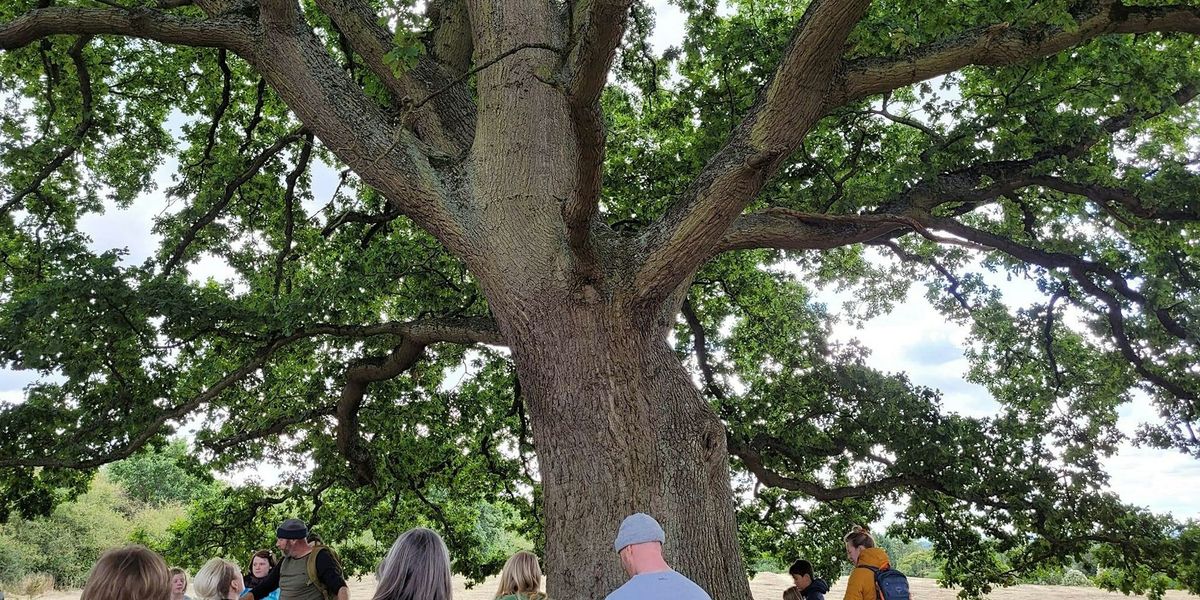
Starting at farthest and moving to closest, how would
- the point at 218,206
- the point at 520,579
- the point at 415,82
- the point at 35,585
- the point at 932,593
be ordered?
the point at 35,585
the point at 932,593
the point at 218,206
the point at 415,82
the point at 520,579

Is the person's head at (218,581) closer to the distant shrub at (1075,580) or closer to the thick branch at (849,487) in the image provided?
the thick branch at (849,487)

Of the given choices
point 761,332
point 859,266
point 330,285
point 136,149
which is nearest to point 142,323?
point 330,285

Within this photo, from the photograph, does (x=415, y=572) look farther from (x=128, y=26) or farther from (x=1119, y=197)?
(x=1119, y=197)

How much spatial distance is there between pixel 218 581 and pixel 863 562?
171 inches

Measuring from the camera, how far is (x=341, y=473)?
31.8ft

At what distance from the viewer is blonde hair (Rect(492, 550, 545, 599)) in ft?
10.9

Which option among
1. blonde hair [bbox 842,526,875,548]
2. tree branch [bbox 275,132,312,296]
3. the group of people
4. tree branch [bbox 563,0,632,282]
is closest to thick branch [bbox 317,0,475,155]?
tree branch [bbox 563,0,632,282]

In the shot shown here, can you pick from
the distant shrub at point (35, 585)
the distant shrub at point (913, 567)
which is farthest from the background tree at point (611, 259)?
the distant shrub at point (35, 585)

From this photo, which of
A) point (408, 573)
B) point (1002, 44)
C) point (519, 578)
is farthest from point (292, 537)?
point (1002, 44)

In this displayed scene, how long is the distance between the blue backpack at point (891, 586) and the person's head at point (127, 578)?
4.34m

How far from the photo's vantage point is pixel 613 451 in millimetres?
4672

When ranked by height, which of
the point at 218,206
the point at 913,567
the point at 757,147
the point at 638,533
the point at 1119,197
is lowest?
the point at 638,533

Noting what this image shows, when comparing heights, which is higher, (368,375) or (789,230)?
(789,230)

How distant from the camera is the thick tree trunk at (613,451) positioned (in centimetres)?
452
